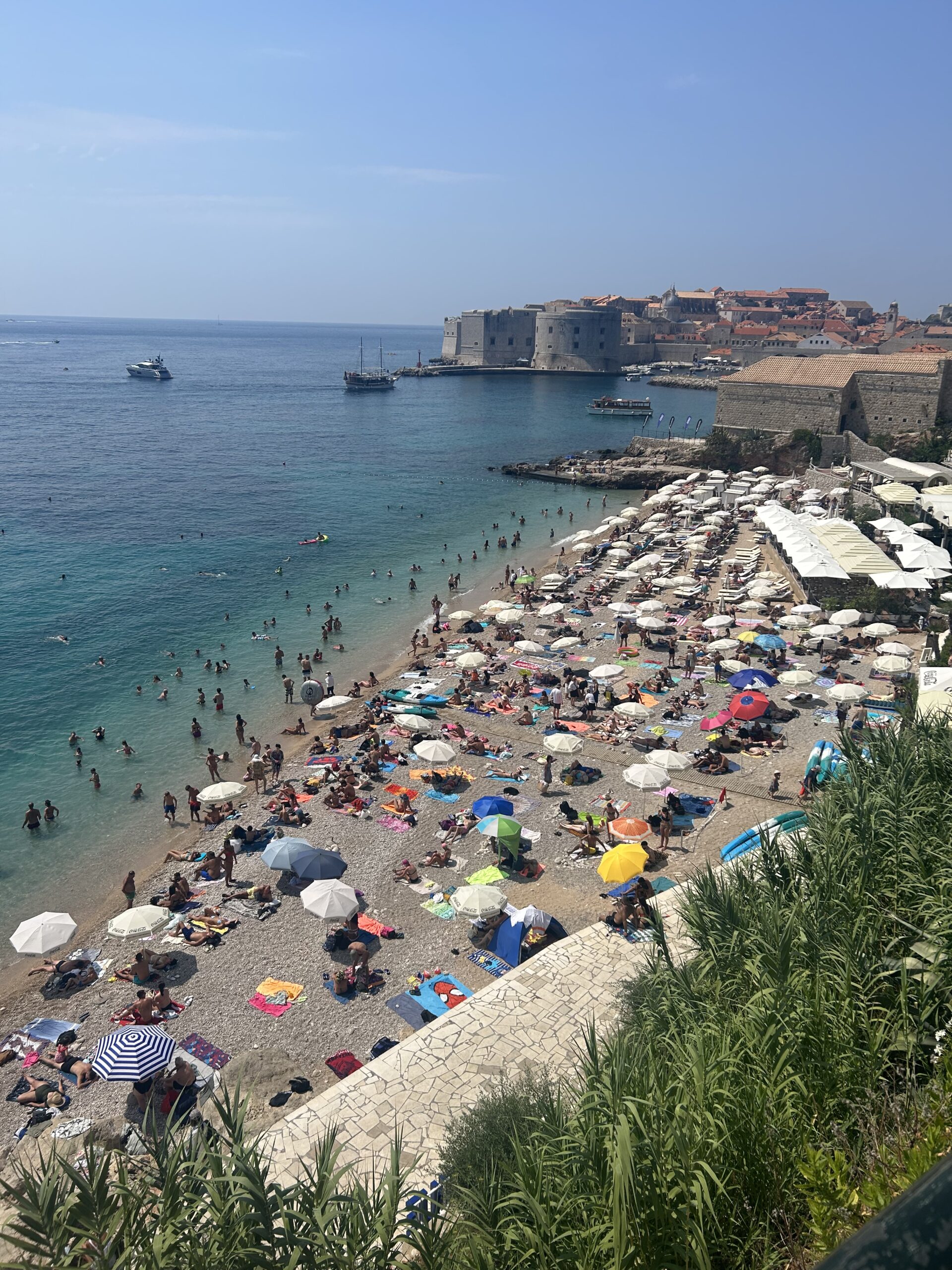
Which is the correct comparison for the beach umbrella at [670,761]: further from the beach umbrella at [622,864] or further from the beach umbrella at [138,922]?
the beach umbrella at [138,922]

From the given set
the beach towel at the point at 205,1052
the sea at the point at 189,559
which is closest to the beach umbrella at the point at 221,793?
the sea at the point at 189,559

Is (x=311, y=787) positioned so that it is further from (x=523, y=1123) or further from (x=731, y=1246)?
(x=731, y=1246)

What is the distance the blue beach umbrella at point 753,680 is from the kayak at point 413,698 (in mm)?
6731

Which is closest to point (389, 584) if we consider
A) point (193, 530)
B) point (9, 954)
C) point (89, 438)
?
point (193, 530)

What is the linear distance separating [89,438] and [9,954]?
206ft

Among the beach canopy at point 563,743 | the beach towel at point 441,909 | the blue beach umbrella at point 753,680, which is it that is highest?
the blue beach umbrella at point 753,680

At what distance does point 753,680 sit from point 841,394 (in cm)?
3302

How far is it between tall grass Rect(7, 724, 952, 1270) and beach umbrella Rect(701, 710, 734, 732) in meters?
11.2

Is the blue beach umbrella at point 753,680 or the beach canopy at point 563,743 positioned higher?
the blue beach umbrella at point 753,680

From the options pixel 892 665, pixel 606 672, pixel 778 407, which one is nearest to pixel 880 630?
pixel 892 665

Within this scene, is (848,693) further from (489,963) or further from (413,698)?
(489,963)

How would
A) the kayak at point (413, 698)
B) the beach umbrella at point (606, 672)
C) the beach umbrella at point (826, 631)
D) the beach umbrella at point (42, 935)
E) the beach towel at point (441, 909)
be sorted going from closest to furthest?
the beach umbrella at point (42, 935) < the beach towel at point (441, 909) < the beach umbrella at point (606, 672) < the kayak at point (413, 698) < the beach umbrella at point (826, 631)

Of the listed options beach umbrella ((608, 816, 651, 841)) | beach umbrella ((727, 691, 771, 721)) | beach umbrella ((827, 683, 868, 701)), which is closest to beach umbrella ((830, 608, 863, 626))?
beach umbrella ((827, 683, 868, 701))

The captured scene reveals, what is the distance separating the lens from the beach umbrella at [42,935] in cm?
1280
